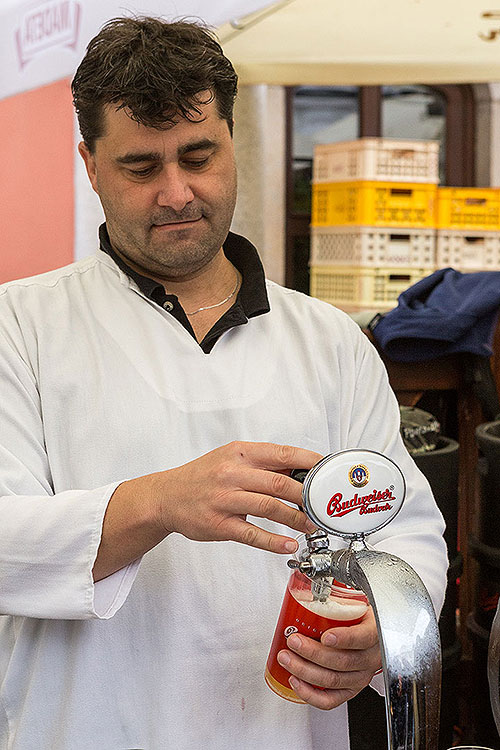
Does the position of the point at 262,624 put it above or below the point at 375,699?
above

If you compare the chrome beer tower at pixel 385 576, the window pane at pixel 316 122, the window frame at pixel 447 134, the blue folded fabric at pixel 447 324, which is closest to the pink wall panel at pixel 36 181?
the blue folded fabric at pixel 447 324

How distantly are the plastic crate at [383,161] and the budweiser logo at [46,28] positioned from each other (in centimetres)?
252

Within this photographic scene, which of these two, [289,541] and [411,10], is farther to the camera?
[411,10]

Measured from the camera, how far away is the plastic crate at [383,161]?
5.05m

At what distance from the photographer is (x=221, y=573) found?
1297 mm

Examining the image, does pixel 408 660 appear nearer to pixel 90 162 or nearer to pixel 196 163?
pixel 196 163

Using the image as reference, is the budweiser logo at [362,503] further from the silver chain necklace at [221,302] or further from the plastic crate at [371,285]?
the plastic crate at [371,285]

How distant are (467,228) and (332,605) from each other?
4.40m

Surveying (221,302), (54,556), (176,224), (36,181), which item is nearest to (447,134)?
(36,181)

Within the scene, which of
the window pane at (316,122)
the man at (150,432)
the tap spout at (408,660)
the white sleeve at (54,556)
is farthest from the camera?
the window pane at (316,122)

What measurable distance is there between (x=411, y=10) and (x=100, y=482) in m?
2.56

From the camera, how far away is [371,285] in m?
4.88

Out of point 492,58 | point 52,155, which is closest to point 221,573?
point 52,155

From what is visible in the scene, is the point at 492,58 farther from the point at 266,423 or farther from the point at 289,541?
the point at 289,541
